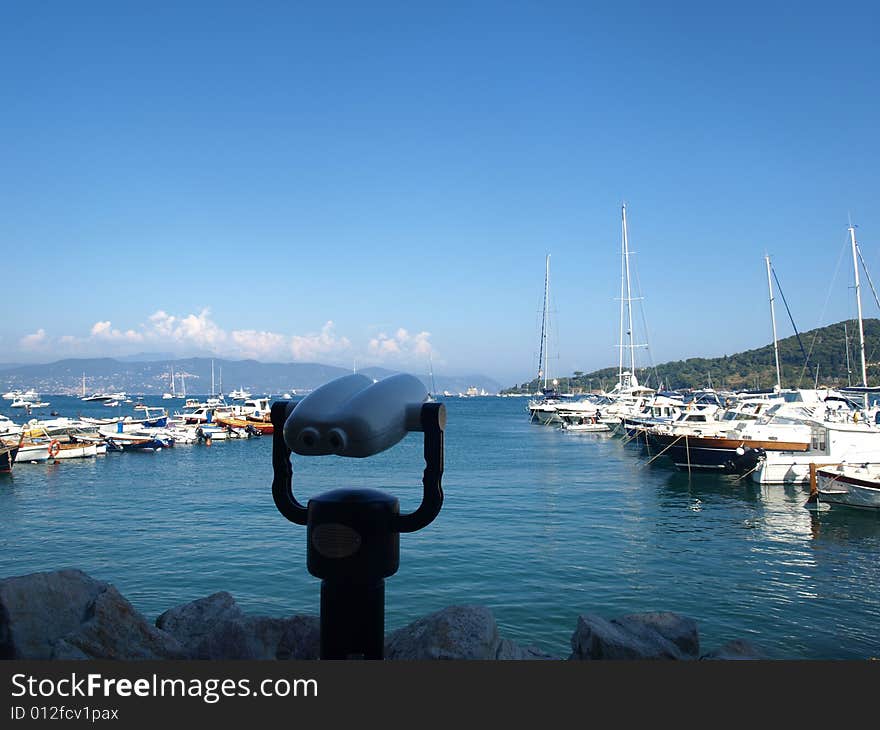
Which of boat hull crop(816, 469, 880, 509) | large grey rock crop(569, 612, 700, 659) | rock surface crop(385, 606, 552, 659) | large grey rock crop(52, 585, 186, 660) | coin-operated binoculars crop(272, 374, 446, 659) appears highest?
coin-operated binoculars crop(272, 374, 446, 659)

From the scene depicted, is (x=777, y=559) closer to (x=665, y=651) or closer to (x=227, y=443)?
(x=665, y=651)

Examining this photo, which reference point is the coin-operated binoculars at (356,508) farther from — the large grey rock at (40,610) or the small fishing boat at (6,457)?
the small fishing boat at (6,457)

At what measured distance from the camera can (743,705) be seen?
7.27ft

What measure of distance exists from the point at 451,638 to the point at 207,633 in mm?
2164

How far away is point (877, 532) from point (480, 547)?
A: 10716 mm

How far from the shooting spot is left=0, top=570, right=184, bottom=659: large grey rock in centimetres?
481

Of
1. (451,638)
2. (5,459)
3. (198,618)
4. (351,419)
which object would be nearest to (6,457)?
(5,459)

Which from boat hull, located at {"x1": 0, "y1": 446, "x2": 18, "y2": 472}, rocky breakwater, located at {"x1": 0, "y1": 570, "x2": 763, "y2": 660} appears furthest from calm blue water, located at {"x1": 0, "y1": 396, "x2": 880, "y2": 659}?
rocky breakwater, located at {"x1": 0, "y1": 570, "x2": 763, "y2": 660}

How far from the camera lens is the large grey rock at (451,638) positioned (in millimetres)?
5223

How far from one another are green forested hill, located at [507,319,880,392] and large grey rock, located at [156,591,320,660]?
8308 cm

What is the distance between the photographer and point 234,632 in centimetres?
576

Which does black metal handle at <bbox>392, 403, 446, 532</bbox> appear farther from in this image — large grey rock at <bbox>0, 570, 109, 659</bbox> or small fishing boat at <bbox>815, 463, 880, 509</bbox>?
small fishing boat at <bbox>815, 463, 880, 509</bbox>

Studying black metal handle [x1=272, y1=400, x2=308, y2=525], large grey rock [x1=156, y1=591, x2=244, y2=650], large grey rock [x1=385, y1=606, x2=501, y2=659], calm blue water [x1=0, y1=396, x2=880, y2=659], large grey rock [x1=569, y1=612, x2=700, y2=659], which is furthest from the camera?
calm blue water [x1=0, y1=396, x2=880, y2=659]

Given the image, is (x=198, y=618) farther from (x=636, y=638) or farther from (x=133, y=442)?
(x=133, y=442)
